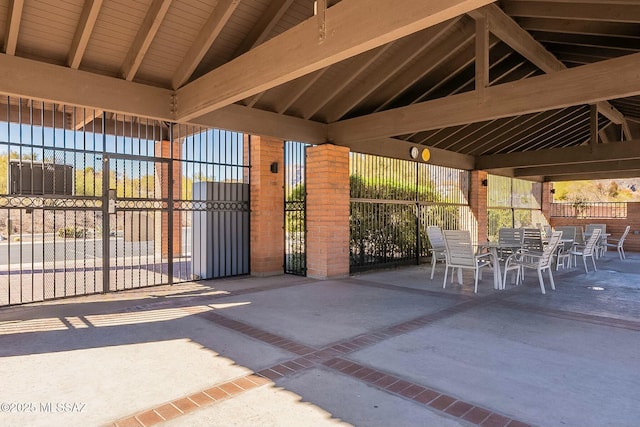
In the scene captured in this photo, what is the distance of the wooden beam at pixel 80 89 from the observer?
4.45m

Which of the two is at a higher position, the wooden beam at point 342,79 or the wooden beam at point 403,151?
the wooden beam at point 342,79

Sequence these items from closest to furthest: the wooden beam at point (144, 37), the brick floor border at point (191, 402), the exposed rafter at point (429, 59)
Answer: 1. the brick floor border at point (191, 402)
2. the wooden beam at point (144, 37)
3. the exposed rafter at point (429, 59)

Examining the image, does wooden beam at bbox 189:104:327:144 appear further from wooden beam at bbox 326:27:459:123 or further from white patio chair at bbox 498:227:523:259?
white patio chair at bbox 498:227:523:259

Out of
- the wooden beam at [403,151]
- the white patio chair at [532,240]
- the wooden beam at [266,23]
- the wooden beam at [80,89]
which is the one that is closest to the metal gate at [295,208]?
the wooden beam at [403,151]

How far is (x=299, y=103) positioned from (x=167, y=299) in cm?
406

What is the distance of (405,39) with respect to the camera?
616cm

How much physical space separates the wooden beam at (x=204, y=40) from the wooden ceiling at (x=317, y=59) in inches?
0.7

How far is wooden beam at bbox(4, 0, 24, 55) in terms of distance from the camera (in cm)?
383

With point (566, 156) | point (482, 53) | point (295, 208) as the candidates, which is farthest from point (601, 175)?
point (295, 208)

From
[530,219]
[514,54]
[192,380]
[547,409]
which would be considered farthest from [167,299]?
[530,219]

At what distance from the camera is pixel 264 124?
6723 millimetres

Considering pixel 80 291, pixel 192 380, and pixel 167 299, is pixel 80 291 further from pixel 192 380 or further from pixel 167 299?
pixel 192 380

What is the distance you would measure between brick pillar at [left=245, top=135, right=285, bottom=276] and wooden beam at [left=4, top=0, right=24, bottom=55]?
3997mm

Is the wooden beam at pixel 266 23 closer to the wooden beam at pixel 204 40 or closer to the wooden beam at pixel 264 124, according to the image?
the wooden beam at pixel 204 40
